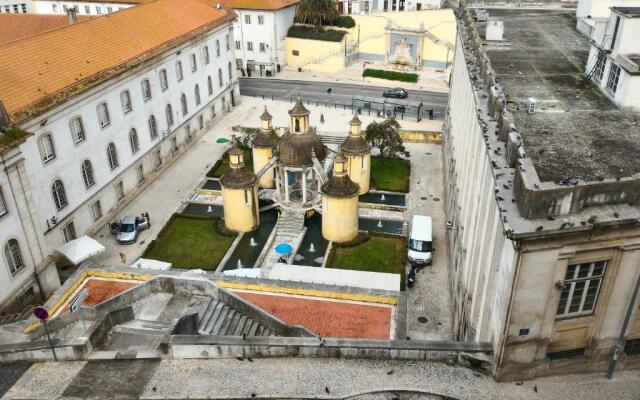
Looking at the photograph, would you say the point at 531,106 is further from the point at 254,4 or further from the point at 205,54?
the point at 254,4

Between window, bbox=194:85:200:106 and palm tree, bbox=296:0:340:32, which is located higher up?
palm tree, bbox=296:0:340:32

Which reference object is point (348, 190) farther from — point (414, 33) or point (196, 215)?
point (414, 33)

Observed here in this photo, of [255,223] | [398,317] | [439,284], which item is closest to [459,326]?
[398,317]

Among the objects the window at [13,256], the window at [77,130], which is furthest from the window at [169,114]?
the window at [13,256]

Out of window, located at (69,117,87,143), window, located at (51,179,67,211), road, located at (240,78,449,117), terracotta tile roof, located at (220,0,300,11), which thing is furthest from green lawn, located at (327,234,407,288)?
terracotta tile roof, located at (220,0,300,11)

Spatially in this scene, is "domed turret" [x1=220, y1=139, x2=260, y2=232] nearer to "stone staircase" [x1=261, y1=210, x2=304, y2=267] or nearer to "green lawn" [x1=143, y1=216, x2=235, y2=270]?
"green lawn" [x1=143, y1=216, x2=235, y2=270]

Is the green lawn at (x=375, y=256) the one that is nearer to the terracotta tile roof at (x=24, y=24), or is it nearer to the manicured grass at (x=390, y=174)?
the manicured grass at (x=390, y=174)

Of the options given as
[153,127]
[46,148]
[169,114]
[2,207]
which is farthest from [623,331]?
[169,114]
